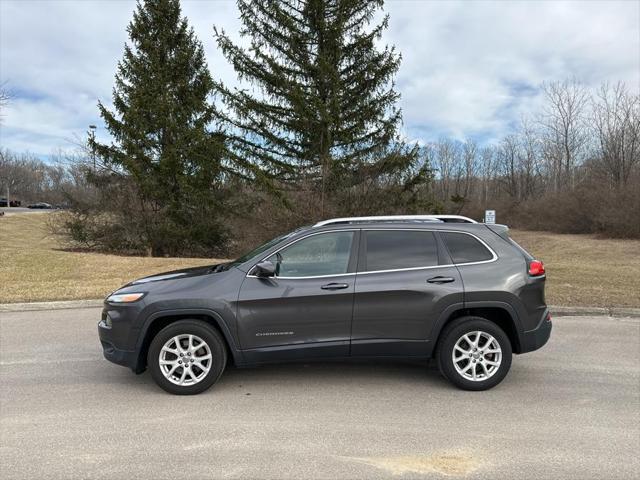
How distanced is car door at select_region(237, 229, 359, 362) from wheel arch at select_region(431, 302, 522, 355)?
0.93 metres

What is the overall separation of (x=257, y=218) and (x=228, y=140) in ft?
10.6

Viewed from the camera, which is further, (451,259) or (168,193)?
(168,193)

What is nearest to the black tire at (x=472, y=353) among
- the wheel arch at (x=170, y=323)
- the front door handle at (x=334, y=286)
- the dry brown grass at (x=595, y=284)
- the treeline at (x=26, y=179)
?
the front door handle at (x=334, y=286)

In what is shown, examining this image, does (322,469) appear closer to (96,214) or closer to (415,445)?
(415,445)

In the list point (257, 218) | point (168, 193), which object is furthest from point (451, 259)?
point (168, 193)

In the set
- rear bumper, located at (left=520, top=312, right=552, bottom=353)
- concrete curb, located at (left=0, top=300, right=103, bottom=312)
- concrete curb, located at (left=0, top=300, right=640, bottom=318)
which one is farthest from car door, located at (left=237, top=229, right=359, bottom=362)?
concrete curb, located at (left=0, top=300, right=103, bottom=312)

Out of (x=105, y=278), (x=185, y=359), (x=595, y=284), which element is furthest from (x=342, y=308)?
(x=105, y=278)

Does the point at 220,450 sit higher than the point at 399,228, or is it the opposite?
the point at 399,228

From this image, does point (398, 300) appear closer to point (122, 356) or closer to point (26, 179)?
point (122, 356)

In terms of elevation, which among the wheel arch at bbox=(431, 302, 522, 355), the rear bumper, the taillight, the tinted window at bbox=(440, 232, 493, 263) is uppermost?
the tinted window at bbox=(440, 232, 493, 263)

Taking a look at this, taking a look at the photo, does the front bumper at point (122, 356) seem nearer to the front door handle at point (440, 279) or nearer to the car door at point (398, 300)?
the car door at point (398, 300)

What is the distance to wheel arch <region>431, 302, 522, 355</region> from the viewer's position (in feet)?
15.3

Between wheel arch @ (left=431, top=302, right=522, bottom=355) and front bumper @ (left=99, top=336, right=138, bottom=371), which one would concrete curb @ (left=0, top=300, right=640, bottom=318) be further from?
front bumper @ (left=99, top=336, right=138, bottom=371)

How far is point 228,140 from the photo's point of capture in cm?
1720
